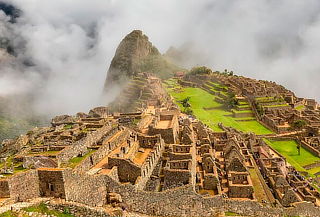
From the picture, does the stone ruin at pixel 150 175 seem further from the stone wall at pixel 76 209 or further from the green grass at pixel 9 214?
the green grass at pixel 9 214

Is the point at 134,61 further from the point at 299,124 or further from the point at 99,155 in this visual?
the point at 99,155

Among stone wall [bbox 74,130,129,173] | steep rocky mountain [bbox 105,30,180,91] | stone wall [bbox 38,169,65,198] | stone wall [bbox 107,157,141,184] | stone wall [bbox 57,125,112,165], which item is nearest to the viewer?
stone wall [bbox 38,169,65,198]

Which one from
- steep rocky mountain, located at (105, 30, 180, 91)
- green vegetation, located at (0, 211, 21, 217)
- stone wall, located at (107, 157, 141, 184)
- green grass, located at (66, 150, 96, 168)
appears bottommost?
green vegetation, located at (0, 211, 21, 217)

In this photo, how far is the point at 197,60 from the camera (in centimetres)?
19262

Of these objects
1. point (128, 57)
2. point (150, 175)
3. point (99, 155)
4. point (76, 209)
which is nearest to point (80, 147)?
point (99, 155)

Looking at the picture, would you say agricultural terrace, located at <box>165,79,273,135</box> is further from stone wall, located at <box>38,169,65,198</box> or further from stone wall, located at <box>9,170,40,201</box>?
stone wall, located at <box>9,170,40,201</box>

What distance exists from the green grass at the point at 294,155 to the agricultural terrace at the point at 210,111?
460 cm

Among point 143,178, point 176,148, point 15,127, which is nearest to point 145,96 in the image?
point 15,127

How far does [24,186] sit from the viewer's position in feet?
58.5

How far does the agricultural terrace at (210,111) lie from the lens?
210 ft

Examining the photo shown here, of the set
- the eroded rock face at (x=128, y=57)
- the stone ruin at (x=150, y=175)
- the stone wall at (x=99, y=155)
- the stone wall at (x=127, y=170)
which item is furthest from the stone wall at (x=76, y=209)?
the eroded rock face at (x=128, y=57)

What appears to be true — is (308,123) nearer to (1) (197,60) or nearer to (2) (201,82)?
(2) (201,82)

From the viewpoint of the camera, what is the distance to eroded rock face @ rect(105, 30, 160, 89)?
10356cm

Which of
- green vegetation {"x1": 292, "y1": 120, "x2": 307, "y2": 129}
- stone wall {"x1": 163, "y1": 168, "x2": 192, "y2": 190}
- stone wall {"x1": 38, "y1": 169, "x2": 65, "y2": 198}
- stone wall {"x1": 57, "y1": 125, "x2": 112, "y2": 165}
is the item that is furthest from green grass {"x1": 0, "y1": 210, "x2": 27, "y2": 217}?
green vegetation {"x1": 292, "y1": 120, "x2": 307, "y2": 129}
